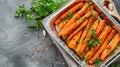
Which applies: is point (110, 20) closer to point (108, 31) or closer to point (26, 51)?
point (108, 31)

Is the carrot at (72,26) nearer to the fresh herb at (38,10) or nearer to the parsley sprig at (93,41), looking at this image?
the parsley sprig at (93,41)

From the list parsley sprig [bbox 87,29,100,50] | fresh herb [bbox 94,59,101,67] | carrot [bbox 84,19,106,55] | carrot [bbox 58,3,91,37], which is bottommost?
fresh herb [bbox 94,59,101,67]

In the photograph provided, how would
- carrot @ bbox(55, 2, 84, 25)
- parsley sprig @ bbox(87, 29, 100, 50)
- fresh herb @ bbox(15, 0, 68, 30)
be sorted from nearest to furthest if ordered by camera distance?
parsley sprig @ bbox(87, 29, 100, 50) < carrot @ bbox(55, 2, 84, 25) < fresh herb @ bbox(15, 0, 68, 30)

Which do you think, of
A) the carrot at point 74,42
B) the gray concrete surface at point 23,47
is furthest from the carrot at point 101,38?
the gray concrete surface at point 23,47

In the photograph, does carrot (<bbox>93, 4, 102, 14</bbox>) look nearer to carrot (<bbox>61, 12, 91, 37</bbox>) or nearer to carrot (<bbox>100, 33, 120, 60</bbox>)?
carrot (<bbox>61, 12, 91, 37</bbox>)

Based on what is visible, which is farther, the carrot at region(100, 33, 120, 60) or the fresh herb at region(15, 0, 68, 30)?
the fresh herb at region(15, 0, 68, 30)

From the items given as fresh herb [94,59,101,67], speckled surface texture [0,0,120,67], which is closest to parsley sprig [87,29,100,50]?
fresh herb [94,59,101,67]

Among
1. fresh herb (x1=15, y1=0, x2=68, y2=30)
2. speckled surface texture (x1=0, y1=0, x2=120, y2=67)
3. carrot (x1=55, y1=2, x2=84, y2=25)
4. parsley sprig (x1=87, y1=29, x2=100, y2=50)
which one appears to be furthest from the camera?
fresh herb (x1=15, y1=0, x2=68, y2=30)

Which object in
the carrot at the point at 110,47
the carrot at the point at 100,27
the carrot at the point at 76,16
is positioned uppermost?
the carrot at the point at 76,16
